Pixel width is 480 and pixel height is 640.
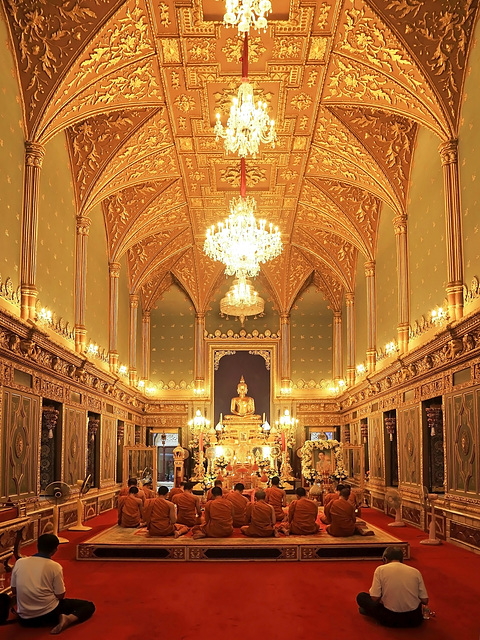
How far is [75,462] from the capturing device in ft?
49.7

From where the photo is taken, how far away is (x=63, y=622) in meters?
6.21

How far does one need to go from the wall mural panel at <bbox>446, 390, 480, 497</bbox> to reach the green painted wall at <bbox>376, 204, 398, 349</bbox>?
16.1 feet

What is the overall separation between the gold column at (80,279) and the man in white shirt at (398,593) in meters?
10.3

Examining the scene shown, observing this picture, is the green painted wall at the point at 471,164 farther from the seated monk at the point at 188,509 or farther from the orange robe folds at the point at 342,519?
the seated monk at the point at 188,509

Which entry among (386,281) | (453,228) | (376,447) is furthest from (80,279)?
(376,447)

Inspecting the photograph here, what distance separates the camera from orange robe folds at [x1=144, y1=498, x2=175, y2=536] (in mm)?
10992

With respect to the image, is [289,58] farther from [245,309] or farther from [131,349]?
[131,349]

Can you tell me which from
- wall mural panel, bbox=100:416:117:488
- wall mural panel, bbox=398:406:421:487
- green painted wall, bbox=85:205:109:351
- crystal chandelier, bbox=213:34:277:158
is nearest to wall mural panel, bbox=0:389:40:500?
green painted wall, bbox=85:205:109:351

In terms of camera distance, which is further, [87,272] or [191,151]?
[87,272]

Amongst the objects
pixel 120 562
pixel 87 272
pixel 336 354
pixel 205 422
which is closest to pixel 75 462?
pixel 87 272

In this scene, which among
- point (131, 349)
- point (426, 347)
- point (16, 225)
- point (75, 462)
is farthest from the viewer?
point (131, 349)

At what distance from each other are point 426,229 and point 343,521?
608 centimetres

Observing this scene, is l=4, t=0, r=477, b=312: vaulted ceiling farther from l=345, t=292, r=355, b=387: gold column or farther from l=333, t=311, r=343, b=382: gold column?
l=333, t=311, r=343, b=382: gold column

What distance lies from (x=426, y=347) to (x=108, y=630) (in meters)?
8.40
